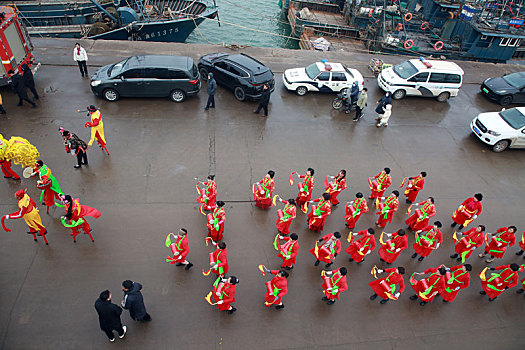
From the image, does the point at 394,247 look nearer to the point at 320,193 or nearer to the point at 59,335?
the point at 320,193

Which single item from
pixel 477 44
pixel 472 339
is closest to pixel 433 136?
pixel 472 339

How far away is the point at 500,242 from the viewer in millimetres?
7957

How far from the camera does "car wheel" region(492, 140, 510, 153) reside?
12.4 metres

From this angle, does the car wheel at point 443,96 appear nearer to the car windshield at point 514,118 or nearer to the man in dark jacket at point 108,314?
the car windshield at point 514,118

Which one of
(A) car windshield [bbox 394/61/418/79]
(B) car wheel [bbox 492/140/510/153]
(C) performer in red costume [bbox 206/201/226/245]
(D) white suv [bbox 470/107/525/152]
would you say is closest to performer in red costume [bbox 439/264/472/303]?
(C) performer in red costume [bbox 206/201/226/245]

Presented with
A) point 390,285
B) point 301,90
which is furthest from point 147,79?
point 390,285

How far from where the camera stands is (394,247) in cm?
755

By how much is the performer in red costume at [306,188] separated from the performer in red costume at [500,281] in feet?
13.9

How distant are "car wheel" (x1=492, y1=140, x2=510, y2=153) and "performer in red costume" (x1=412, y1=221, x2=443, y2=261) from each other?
22.4ft

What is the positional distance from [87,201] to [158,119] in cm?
445

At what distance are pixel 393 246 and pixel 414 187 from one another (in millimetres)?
2692

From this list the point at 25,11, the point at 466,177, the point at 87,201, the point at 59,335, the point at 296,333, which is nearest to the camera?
the point at 59,335

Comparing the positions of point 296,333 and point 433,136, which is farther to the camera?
point 433,136

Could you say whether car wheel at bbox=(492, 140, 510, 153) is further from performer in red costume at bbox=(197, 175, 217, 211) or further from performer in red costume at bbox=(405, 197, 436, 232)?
performer in red costume at bbox=(197, 175, 217, 211)
